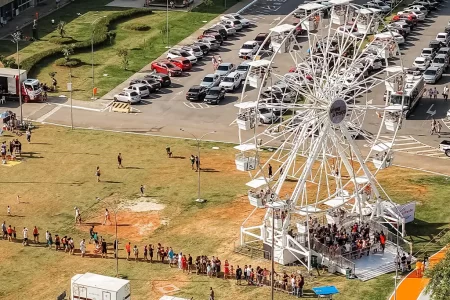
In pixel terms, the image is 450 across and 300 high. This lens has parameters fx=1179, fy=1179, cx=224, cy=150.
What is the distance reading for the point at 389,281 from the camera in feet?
329

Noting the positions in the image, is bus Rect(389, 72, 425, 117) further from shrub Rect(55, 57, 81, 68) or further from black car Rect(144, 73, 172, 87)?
shrub Rect(55, 57, 81, 68)

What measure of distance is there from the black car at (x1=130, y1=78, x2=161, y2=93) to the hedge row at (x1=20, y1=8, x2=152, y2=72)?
14.9 metres

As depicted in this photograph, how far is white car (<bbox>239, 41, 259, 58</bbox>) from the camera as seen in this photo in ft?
518

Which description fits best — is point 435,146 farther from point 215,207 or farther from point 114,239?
point 114,239

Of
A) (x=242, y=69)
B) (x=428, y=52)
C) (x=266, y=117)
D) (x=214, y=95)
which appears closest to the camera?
(x=266, y=117)

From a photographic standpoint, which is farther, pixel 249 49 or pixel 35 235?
pixel 249 49

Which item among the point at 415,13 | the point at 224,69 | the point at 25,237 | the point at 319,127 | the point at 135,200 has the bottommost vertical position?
the point at 135,200

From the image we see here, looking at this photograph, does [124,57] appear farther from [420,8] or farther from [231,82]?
[420,8]

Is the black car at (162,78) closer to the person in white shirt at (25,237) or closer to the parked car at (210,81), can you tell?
the parked car at (210,81)

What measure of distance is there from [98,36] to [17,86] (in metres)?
24.6

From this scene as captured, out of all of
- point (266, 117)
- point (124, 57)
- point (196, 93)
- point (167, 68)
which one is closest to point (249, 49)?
point (167, 68)

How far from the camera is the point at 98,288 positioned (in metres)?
91.6


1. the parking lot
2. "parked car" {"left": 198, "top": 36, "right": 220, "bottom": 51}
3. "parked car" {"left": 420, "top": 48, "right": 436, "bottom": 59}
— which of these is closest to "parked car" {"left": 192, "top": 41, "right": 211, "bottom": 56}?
"parked car" {"left": 198, "top": 36, "right": 220, "bottom": 51}

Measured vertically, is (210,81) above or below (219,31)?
below
